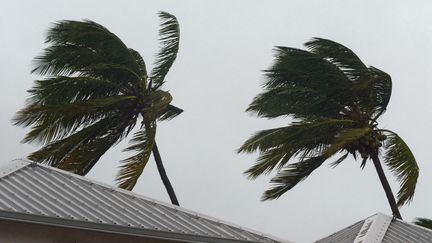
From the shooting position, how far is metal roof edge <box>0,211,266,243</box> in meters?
11.7

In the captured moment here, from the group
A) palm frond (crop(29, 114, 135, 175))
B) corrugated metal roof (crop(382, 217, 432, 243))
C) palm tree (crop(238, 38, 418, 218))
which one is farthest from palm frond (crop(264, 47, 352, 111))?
corrugated metal roof (crop(382, 217, 432, 243))

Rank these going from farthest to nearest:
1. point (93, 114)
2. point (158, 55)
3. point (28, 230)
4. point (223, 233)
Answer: point (158, 55) → point (93, 114) → point (223, 233) → point (28, 230)

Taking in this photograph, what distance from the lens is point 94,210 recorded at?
1286cm

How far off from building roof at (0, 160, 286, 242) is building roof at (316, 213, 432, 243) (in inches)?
105

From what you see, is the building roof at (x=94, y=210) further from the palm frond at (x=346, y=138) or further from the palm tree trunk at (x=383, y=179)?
the palm tree trunk at (x=383, y=179)

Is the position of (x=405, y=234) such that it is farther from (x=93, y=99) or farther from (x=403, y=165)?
(x=93, y=99)

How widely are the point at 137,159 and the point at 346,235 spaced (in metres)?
7.18

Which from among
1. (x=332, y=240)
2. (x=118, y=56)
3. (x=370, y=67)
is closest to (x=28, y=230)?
(x=332, y=240)

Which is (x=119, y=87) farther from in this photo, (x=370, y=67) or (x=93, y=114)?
(x=370, y=67)

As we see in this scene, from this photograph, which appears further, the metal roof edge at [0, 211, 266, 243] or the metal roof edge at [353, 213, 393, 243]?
the metal roof edge at [353, 213, 393, 243]

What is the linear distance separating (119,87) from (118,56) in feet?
2.97

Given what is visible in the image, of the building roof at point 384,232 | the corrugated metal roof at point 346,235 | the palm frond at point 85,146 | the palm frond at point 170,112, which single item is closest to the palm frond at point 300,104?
the palm frond at point 170,112

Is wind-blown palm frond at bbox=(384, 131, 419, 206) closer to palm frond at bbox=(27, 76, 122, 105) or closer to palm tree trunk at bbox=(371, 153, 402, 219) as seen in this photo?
palm tree trunk at bbox=(371, 153, 402, 219)

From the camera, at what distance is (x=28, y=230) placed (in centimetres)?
1215
